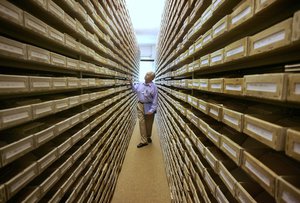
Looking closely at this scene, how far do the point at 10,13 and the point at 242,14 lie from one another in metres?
0.82

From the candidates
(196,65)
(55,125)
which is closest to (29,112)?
(55,125)

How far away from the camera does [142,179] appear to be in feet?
10.9

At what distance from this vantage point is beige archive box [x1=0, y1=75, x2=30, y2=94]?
710 mm

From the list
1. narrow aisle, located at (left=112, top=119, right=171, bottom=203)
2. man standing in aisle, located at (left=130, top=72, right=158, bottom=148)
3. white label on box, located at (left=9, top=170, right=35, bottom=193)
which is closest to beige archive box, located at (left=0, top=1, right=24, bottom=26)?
white label on box, located at (left=9, top=170, right=35, bottom=193)

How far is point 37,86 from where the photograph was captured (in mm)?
928

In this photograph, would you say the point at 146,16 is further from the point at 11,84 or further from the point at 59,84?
the point at 11,84

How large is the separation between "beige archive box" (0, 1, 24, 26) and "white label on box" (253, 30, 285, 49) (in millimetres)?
→ 830

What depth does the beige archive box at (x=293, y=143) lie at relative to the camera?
0.49 meters

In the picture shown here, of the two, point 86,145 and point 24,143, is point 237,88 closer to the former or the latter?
point 24,143

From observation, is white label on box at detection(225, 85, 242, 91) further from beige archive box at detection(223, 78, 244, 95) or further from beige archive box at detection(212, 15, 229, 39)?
beige archive box at detection(212, 15, 229, 39)

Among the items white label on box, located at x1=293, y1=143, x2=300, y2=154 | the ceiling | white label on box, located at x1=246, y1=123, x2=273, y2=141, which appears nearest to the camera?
white label on box, located at x1=293, y1=143, x2=300, y2=154

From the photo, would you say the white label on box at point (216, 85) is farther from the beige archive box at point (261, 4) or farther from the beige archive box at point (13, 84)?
the beige archive box at point (13, 84)

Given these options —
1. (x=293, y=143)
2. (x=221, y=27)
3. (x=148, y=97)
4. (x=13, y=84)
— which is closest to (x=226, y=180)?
(x=293, y=143)

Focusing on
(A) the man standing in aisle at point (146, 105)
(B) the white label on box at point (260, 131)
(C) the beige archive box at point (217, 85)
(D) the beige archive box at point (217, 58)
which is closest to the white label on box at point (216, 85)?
(C) the beige archive box at point (217, 85)
